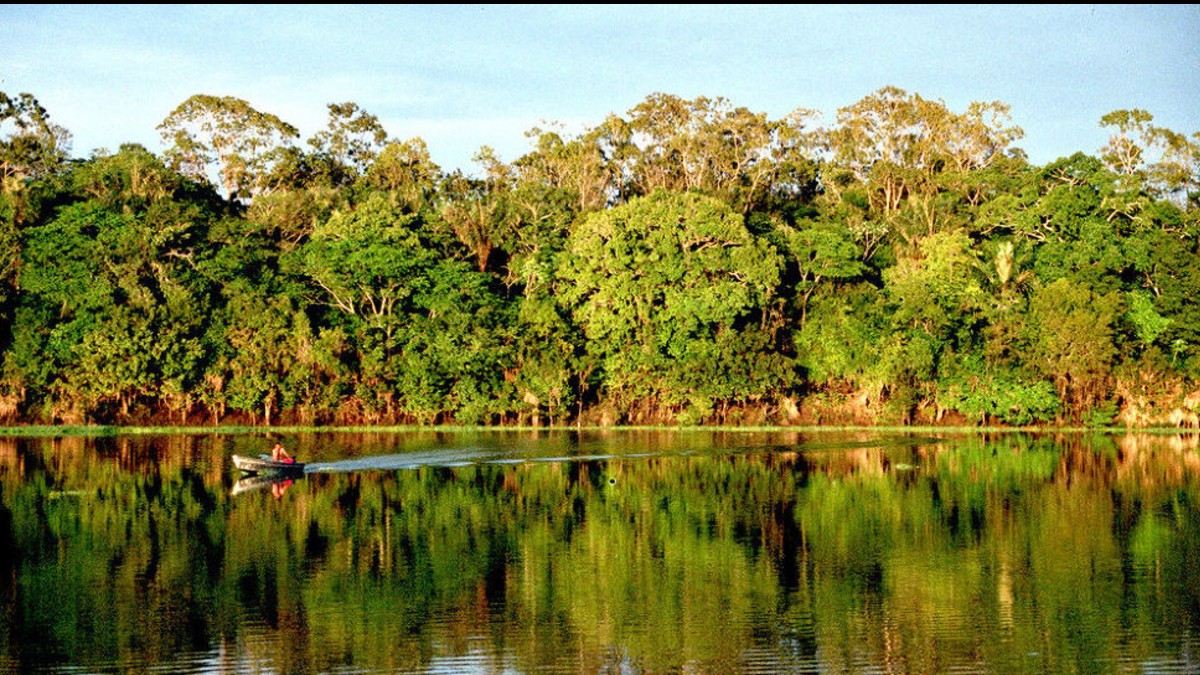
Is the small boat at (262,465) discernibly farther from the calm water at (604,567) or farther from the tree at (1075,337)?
the tree at (1075,337)

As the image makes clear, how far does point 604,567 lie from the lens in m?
24.4

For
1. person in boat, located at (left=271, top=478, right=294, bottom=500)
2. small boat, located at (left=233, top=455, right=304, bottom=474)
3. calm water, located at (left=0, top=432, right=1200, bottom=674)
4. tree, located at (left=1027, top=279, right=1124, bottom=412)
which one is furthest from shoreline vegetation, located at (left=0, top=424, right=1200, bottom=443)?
person in boat, located at (left=271, top=478, right=294, bottom=500)

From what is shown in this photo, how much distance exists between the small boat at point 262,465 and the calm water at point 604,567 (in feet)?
2.22

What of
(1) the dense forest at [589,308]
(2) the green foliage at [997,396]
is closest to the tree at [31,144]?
(1) the dense forest at [589,308]

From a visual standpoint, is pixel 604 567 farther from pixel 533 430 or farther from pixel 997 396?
pixel 997 396

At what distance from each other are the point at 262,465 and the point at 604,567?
17632 millimetres

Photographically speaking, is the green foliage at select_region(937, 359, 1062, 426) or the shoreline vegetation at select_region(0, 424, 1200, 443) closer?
the shoreline vegetation at select_region(0, 424, 1200, 443)

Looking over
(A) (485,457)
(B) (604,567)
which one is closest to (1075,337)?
(A) (485,457)

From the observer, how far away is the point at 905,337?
61.5 m

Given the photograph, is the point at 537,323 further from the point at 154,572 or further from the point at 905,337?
the point at 154,572

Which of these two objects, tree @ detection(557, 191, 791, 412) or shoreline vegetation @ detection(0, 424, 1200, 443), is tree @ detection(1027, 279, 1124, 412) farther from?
tree @ detection(557, 191, 791, 412)

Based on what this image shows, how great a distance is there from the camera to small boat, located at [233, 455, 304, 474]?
39.4 m

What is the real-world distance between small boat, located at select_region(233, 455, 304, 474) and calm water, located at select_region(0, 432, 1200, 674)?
2.22 feet

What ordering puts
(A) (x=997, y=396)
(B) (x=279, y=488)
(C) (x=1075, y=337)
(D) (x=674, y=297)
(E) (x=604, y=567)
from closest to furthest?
(E) (x=604, y=567)
(B) (x=279, y=488)
(C) (x=1075, y=337)
(A) (x=997, y=396)
(D) (x=674, y=297)
